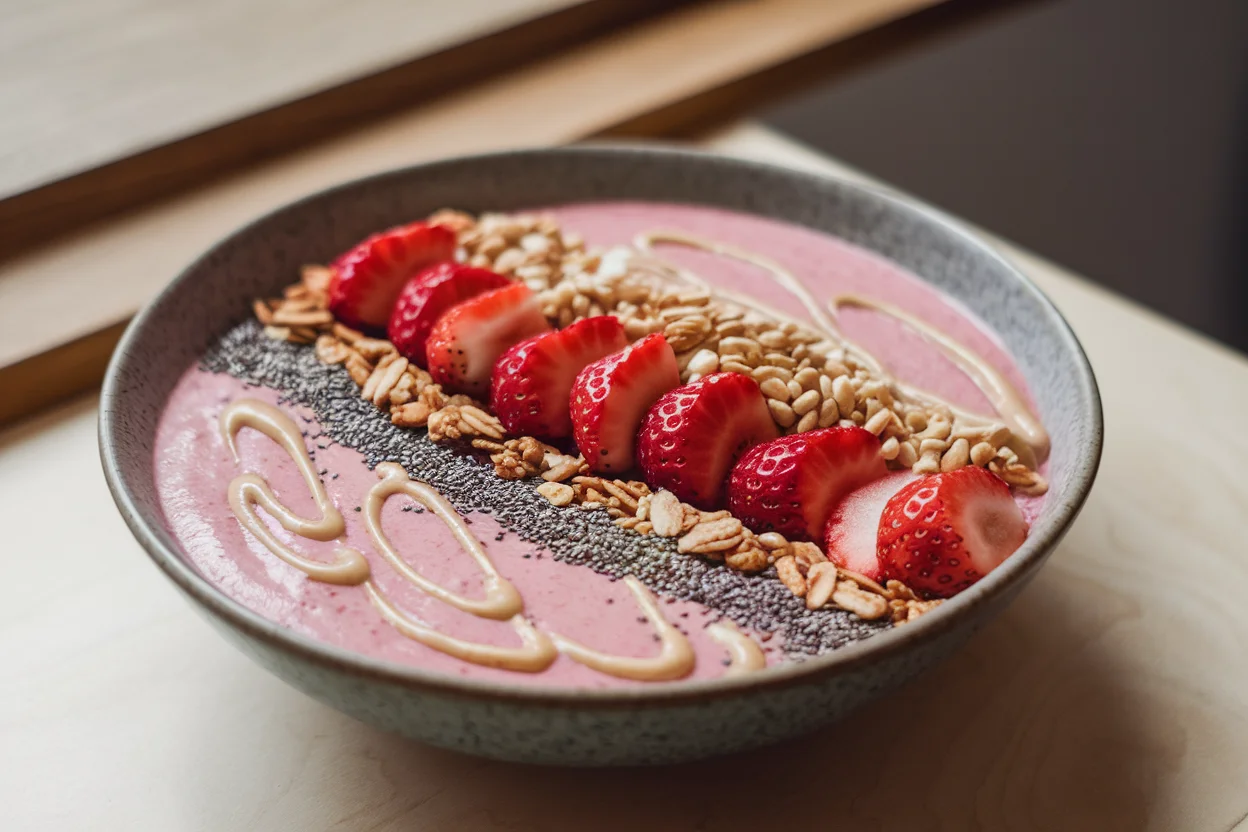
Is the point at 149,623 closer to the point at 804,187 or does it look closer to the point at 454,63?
the point at 804,187

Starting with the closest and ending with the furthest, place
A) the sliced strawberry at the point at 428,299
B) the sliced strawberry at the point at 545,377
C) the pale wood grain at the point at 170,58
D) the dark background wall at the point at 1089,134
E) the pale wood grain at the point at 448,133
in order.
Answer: the sliced strawberry at the point at 545,377 < the sliced strawberry at the point at 428,299 < the pale wood grain at the point at 448,133 < the pale wood grain at the point at 170,58 < the dark background wall at the point at 1089,134

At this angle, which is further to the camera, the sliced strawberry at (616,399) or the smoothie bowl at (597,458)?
the sliced strawberry at (616,399)

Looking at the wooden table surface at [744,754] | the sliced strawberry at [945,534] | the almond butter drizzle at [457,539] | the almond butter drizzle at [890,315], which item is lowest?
the wooden table surface at [744,754]

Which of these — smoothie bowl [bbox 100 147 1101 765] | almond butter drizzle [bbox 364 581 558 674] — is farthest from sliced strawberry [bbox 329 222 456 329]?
almond butter drizzle [bbox 364 581 558 674]

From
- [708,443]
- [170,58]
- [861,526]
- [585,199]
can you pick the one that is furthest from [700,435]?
[170,58]

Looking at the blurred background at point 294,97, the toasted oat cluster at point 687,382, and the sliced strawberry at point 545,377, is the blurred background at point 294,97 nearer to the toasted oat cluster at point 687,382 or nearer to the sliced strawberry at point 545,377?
the toasted oat cluster at point 687,382

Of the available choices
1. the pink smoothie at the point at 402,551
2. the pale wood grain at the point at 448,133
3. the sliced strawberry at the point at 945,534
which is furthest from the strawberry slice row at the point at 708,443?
the pale wood grain at the point at 448,133

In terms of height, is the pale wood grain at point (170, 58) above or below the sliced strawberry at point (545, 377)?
above
